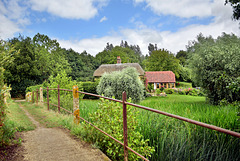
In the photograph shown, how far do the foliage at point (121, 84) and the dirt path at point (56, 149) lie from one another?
8534 millimetres

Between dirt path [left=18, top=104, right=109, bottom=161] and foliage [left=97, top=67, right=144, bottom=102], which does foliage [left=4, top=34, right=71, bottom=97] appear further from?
dirt path [left=18, top=104, right=109, bottom=161]

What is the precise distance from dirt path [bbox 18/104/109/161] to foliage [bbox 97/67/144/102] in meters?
8.53

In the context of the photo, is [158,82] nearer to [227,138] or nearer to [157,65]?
[157,65]

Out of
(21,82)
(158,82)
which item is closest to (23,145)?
Result: (21,82)

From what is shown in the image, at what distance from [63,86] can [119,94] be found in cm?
424

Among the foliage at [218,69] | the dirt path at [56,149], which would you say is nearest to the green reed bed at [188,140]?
the dirt path at [56,149]

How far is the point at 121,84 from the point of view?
1267 cm

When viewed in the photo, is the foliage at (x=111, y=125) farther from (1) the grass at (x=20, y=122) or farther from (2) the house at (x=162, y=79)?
(2) the house at (x=162, y=79)

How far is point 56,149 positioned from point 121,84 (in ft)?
31.2

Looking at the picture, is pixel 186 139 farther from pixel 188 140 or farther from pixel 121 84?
pixel 121 84

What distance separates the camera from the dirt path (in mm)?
2955

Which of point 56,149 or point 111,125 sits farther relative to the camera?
point 111,125

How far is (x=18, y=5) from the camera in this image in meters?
13.6

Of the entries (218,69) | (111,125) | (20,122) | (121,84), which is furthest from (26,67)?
(111,125)
